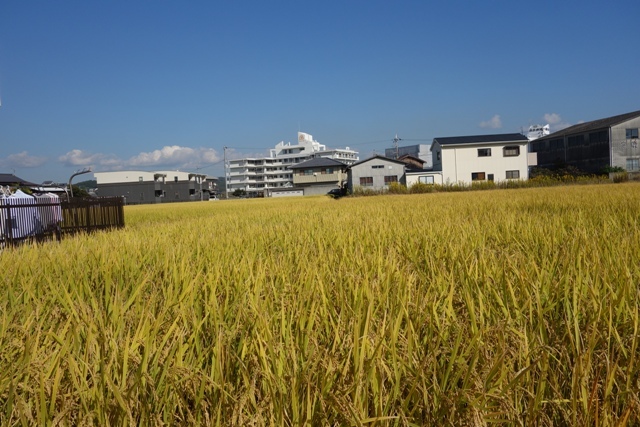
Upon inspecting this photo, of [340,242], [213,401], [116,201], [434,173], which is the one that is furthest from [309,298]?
[434,173]

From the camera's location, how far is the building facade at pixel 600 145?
3769 cm

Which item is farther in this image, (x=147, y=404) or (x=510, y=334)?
(x=510, y=334)

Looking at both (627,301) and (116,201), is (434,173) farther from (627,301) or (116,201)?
(627,301)

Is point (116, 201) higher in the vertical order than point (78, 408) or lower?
higher

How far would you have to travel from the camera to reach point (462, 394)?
1.22 metres

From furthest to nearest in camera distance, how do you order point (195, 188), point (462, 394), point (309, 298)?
point (195, 188) < point (309, 298) < point (462, 394)

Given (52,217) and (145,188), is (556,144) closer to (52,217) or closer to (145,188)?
(52,217)

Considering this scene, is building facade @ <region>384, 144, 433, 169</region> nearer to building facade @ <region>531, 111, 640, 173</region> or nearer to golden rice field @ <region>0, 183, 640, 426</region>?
building facade @ <region>531, 111, 640, 173</region>

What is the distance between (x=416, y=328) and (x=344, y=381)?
0.51 metres

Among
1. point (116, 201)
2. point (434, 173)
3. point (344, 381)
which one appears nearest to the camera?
point (344, 381)

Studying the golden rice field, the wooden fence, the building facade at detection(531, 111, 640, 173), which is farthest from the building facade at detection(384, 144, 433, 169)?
the golden rice field

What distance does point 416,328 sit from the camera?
1.74m

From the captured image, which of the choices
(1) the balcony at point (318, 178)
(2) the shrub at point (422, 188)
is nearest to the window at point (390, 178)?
(2) the shrub at point (422, 188)

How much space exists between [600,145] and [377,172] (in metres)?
19.4
